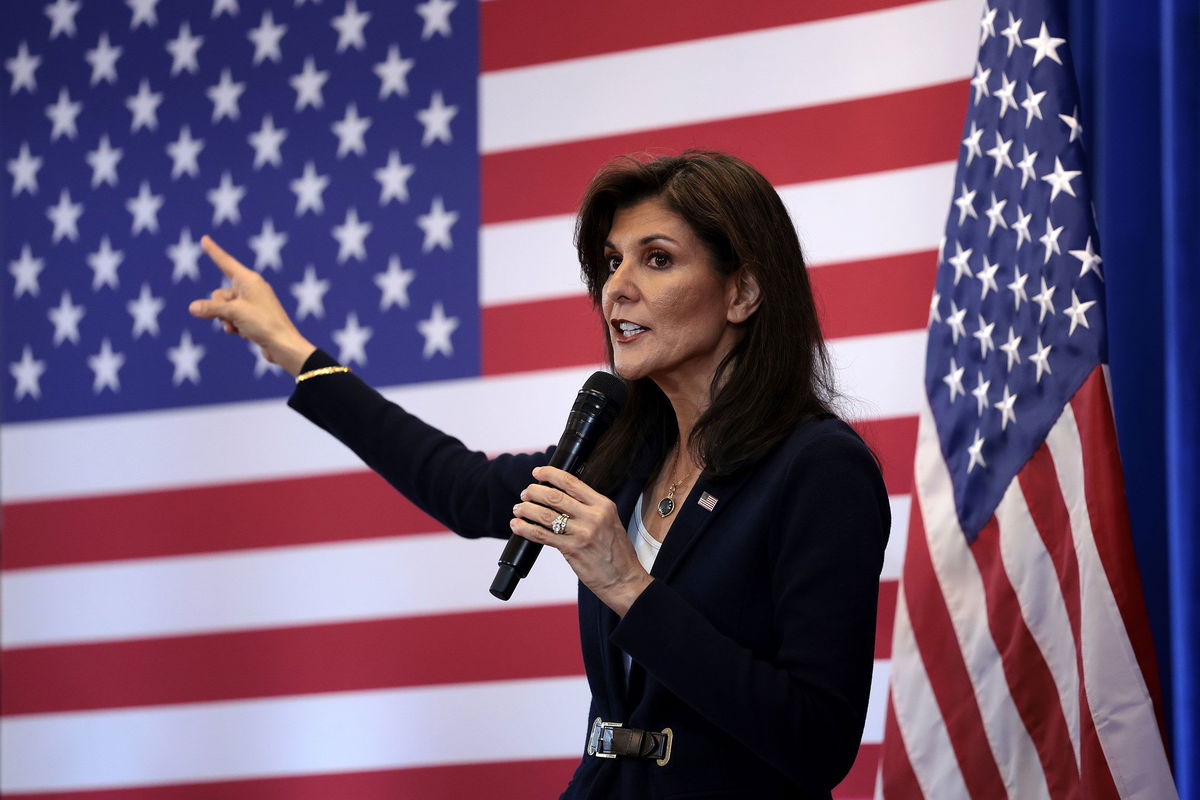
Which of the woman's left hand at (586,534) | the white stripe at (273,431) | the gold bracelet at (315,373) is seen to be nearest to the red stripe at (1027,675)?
the white stripe at (273,431)

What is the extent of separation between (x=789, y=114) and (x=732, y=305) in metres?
1.31

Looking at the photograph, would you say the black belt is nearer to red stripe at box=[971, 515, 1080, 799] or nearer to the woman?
the woman

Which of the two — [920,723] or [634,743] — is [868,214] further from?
[634,743]

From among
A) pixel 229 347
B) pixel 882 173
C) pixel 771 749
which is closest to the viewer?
pixel 771 749

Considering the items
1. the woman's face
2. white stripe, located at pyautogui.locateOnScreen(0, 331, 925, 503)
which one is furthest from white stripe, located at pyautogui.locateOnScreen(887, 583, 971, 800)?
the woman's face

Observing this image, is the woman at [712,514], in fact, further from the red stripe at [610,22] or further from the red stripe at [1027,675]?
the red stripe at [610,22]

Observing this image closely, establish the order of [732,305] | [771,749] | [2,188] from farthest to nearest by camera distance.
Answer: [2,188] → [732,305] → [771,749]

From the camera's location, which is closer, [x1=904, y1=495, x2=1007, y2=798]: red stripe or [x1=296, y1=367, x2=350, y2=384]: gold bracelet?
[x1=296, y1=367, x2=350, y2=384]: gold bracelet

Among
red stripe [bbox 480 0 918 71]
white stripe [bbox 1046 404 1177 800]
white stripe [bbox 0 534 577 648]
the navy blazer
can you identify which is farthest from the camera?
white stripe [bbox 0 534 577 648]

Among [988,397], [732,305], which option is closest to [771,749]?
[732,305]

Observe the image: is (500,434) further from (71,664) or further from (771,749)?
(771,749)

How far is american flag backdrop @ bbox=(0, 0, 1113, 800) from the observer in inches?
111

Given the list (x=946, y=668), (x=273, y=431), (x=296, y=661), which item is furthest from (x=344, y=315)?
(x=946, y=668)

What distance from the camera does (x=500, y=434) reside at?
3049 millimetres
